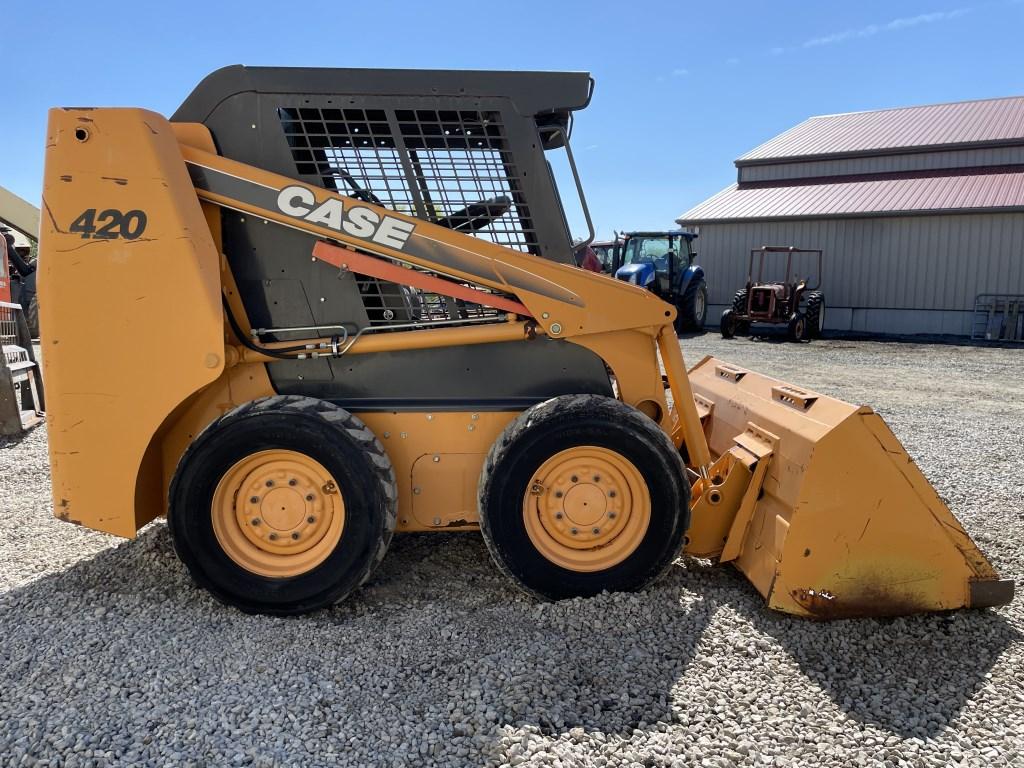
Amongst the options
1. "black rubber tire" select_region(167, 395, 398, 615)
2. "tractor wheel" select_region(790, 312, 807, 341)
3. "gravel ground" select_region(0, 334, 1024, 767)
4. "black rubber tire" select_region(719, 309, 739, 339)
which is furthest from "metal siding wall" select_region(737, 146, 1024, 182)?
"black rubber tire" select_region(167, 395, 398, 615)

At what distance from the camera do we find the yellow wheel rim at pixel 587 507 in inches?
134

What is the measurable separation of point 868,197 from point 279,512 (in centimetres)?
2248

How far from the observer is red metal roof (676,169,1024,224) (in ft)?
66.0

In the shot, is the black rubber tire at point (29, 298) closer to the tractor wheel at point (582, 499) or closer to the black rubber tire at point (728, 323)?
the tractor wheel at point (582, 499)

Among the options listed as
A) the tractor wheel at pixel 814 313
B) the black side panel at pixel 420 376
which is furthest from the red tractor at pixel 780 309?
the black side panel at pixel 420 376

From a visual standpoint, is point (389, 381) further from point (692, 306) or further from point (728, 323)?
point (692, 306)

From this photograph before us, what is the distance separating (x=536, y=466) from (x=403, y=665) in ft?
3.24

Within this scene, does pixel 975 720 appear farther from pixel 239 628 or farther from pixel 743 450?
pixel 239 628

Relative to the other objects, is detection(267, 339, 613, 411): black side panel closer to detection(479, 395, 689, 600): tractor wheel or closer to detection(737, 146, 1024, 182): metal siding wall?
detection(479, 395, 689, 600): tractor wheel

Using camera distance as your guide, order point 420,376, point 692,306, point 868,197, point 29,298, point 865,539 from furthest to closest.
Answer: point 868,197 < point 692,306 < point 29,298 < point 420,376 < point 865,539

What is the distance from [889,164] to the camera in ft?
76.8

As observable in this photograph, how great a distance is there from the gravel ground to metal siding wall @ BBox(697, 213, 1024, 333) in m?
18.6

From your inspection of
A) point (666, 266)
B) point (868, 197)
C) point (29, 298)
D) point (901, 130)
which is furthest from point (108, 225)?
point (901, 130)

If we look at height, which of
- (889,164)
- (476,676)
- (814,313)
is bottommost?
(476,676)
